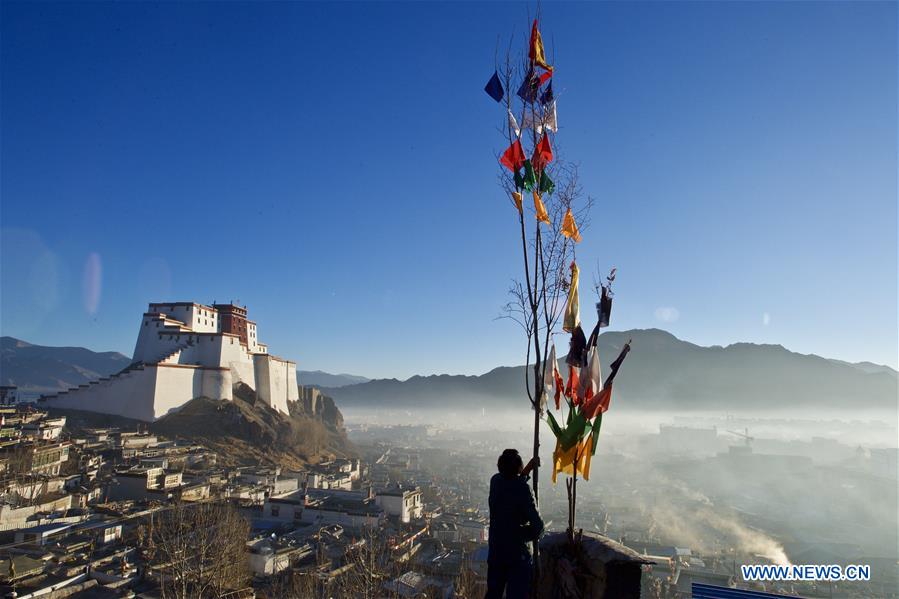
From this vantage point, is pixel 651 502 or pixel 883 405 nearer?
pixel 651 502

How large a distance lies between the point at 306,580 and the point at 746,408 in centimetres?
18606

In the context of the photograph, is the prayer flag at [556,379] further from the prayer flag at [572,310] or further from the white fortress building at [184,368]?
the white fortress building at [184,368]

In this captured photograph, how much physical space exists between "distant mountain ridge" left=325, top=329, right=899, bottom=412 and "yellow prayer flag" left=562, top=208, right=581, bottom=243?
162884 millimetres

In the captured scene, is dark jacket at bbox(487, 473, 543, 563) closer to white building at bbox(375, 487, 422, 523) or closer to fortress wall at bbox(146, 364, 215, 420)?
white building at bbox(375, 487, 422, 523)

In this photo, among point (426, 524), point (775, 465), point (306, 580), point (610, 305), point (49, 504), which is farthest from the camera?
point (775, 465)

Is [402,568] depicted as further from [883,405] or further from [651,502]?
[883,405]

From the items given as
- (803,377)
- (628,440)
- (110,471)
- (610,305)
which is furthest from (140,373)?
(803,377)

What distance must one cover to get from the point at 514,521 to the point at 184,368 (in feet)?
122

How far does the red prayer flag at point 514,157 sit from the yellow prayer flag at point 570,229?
0.63m

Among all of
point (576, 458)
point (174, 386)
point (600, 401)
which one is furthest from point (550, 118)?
point (174, 386)

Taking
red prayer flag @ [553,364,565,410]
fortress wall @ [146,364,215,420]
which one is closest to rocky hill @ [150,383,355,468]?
fortress wall @ [146,364,215,420]

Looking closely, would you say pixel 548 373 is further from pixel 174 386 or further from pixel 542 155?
pixel 174 386

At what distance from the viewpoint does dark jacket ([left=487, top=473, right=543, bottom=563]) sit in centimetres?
324

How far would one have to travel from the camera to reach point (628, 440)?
10350cm
